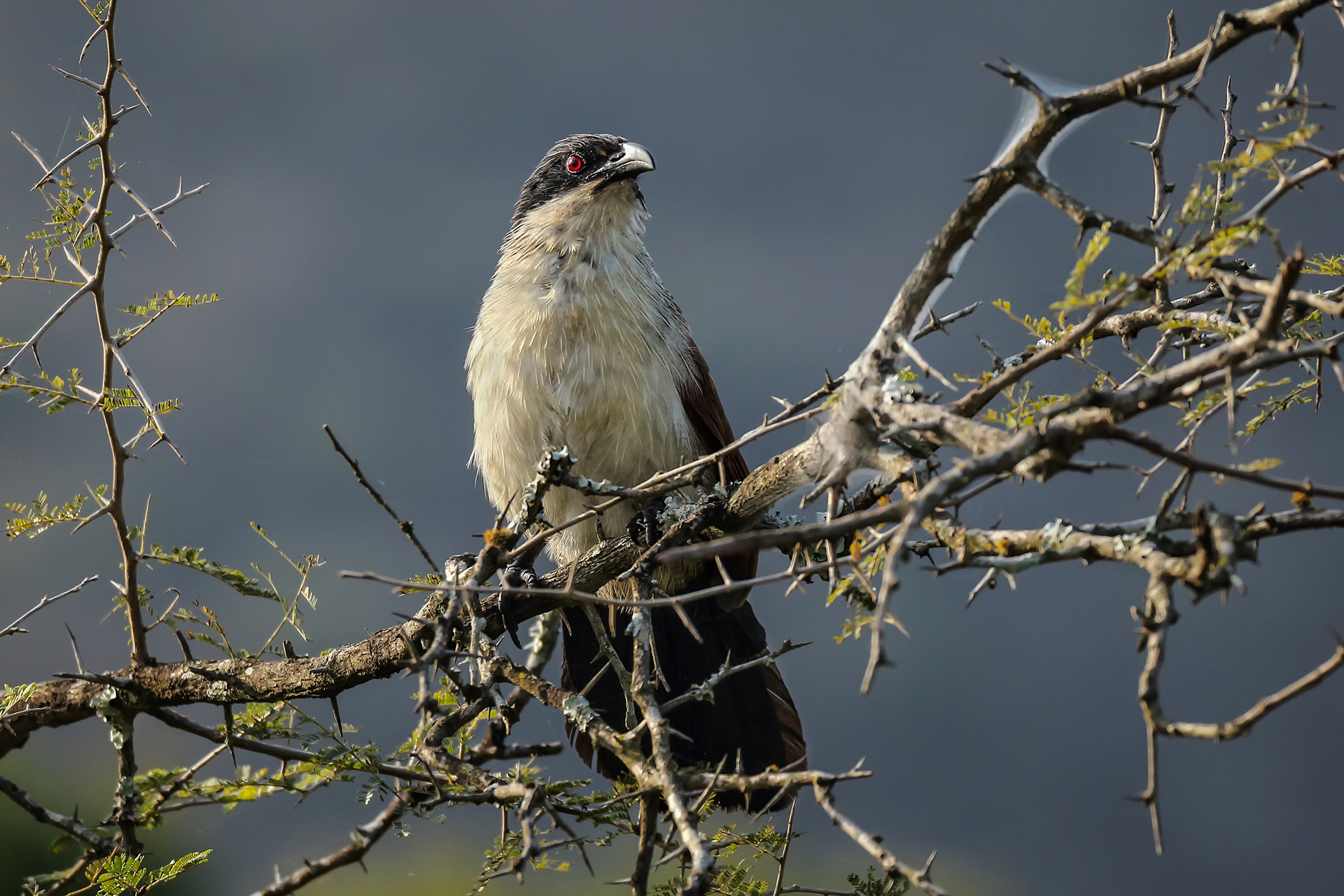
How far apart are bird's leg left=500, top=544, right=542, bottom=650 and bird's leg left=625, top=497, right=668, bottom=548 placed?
0.21m

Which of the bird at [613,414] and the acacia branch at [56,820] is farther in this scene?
the bird at [613,414]

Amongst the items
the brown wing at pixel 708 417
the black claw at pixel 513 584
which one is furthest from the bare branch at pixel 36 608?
the brown wing at pixel 708 417

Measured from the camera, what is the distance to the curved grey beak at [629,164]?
116 inches

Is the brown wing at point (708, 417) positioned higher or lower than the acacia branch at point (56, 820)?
higher

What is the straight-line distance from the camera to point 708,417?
2.93m

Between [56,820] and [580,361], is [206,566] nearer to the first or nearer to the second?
[56,820]

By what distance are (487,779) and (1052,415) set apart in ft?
3.71

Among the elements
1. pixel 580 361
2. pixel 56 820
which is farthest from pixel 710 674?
pixel 56 820

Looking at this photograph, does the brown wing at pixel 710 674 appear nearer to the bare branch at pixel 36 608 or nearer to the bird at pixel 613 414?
the bird at pixel 613 414

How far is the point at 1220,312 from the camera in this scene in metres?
1.52

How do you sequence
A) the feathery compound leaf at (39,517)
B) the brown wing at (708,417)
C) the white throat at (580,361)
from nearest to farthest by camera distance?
the feathery compound leaf at (39,517) → the white throat at (580,361) → the brown wing at (708,417)

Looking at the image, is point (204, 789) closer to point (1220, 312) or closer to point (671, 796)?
point (671, 796)

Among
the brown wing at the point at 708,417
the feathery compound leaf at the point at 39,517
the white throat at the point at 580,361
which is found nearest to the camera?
the feathery compound leaf at the point at 39,517

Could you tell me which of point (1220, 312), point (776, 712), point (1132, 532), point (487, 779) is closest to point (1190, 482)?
point (1132, 532)
